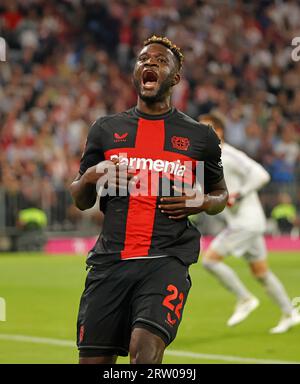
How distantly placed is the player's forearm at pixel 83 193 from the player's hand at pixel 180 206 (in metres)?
0.43

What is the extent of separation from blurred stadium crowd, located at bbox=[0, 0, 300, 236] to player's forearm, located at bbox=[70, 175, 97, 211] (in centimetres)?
1530

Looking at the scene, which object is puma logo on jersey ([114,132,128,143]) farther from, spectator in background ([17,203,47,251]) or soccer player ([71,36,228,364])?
spectator in background ([17,203,47,251])

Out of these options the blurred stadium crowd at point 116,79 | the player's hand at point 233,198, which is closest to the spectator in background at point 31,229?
the blurred stadium crowd at point 116,79

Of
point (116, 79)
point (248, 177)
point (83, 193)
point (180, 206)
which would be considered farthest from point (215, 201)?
point (116, 79)

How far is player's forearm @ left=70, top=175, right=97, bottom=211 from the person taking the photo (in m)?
6.02

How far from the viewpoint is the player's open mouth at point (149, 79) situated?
19.7 ft

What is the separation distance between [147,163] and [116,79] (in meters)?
20.1

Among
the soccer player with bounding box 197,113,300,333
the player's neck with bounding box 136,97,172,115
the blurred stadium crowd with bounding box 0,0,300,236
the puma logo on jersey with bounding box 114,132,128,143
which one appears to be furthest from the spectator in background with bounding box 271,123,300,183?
the puma logo on jersey with bounding box 114,132,128,143

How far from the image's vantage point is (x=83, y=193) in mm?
6066

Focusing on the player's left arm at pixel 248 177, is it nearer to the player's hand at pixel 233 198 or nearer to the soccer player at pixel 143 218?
the player's hand at pixel 233 198
